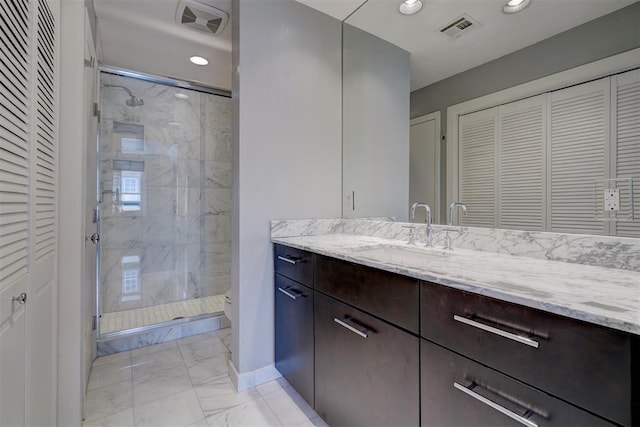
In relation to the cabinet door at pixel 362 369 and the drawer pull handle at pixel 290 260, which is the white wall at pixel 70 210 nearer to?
the drawer pull handle at pixel 290 260

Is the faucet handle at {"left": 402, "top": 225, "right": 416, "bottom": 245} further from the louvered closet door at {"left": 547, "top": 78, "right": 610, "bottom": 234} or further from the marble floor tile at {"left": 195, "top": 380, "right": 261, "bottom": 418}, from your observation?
the marble floor tile at {"left": 195, "top": 380, "right": 261, "bottom": 418}

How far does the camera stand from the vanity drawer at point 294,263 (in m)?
1.52

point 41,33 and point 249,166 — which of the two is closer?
point 41,33

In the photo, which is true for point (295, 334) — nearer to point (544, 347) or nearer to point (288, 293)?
point (288, 293)

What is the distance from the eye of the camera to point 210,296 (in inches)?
132

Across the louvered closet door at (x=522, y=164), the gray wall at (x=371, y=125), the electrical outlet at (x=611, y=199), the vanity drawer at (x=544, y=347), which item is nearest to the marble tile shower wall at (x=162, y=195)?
the gray wall at (x=371, y=125)

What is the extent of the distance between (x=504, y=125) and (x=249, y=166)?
1.33m

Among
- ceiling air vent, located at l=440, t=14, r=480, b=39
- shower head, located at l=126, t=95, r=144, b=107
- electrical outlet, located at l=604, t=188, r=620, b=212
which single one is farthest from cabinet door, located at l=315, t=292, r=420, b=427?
shower head, located at l=126, t=95, r=144, b=107

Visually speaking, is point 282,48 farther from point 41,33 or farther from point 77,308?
point 77,308

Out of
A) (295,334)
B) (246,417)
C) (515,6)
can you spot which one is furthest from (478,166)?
(246,417)

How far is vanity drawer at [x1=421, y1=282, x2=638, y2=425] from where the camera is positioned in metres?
0.57

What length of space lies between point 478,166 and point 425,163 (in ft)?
0.99

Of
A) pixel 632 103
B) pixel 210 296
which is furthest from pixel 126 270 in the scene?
pixel 632 103

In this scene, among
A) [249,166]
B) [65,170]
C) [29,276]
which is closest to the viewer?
[29,276]
